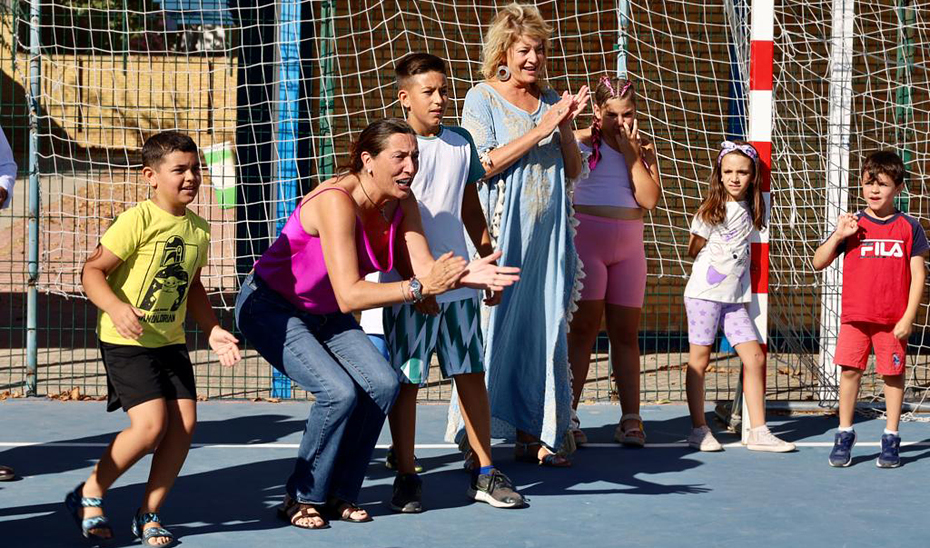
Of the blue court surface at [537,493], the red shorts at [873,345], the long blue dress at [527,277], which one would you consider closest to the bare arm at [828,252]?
the red shorts at [873,345]

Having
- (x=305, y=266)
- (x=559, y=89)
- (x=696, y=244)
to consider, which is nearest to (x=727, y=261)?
(x=696, y=244)

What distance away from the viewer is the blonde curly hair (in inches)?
218

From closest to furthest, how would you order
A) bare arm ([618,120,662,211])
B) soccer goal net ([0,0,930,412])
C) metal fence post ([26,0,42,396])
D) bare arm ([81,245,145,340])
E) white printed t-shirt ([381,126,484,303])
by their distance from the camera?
bare arm ([81,245,145,340]) < white printed t-shirt ([381,126,484,303]) < bare arm ([618,120,662,211]) < metal fence post ([26,0,42,396]) < soccer goal net ([0,0,930,412])

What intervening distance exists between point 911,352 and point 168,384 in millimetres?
6825

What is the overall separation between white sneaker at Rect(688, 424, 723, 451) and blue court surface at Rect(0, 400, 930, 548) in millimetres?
57

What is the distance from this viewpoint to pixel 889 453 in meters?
5.88

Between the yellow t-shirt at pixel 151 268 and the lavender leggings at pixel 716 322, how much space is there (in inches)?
112

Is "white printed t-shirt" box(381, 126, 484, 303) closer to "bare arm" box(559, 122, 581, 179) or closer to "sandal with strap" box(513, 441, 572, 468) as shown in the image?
"bare arm" box(559, 122, 581, 179)

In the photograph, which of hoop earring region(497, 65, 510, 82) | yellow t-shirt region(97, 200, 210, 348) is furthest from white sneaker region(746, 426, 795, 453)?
yellow t-shirt region(97, 200, 210, 348)

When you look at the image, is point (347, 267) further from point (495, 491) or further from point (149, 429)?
point (495, 491)

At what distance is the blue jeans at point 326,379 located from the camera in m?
4.56

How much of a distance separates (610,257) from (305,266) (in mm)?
2022

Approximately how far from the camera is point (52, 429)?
6625mm

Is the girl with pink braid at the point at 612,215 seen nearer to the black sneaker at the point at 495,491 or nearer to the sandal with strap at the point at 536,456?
the sandal with strap at the point at 536,456
